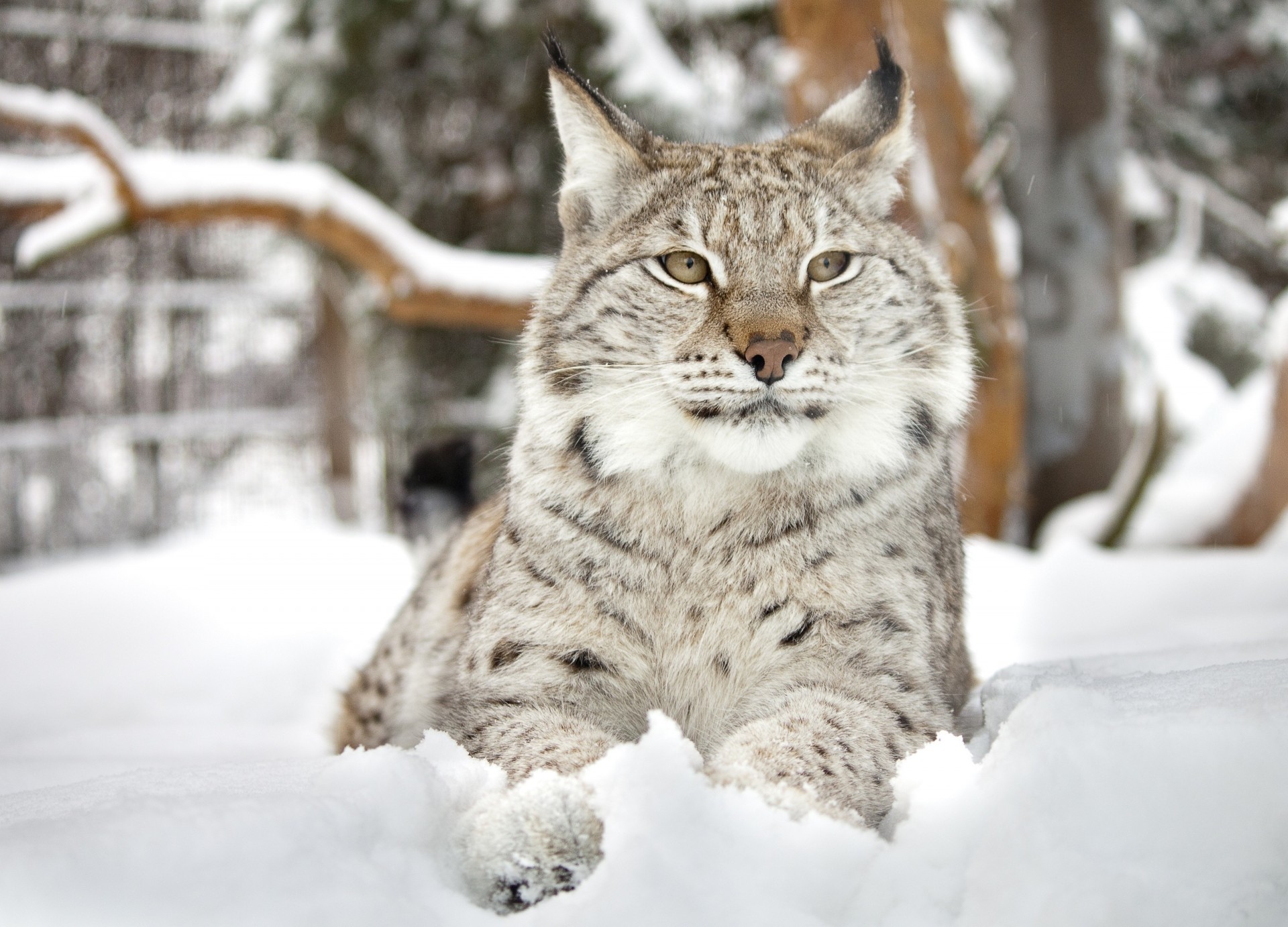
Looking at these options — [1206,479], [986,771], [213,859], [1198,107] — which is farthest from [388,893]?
[1198,107]

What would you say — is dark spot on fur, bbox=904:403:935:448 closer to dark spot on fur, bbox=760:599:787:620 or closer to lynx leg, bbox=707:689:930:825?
dark spot on fur, bbox=760:599:787:620

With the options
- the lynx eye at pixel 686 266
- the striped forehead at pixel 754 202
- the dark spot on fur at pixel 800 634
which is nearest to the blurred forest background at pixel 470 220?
the striped forehead at pixel 754 202

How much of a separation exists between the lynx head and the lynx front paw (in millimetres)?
787

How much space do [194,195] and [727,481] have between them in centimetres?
496

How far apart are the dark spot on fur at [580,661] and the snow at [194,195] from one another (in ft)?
12.8

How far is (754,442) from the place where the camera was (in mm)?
2119

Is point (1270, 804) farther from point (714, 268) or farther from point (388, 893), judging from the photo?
point (714, 268)

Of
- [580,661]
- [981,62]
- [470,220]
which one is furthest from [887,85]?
[470,220]

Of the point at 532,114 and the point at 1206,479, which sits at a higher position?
the point at 532,114

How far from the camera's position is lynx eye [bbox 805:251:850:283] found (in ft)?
7.70

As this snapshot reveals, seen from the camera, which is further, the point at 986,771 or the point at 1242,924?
the point at 986,771

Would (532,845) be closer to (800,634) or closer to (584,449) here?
(800,634)

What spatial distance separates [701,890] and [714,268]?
1.32 m

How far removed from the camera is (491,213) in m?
10.9
